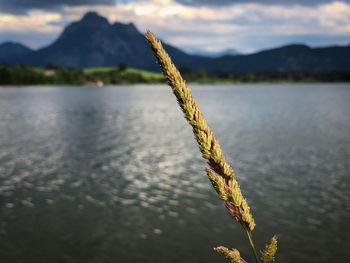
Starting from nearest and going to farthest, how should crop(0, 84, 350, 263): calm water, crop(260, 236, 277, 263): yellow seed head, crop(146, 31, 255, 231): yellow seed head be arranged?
1. crop(146, 31, 255, 231): yellow seed head
2. crop(260, 236, 277, 263): yellow seed head
3. crop(0, 84, 350, 263): calm water

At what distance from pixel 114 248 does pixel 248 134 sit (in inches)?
1852

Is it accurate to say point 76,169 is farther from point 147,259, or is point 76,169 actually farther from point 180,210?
point 147,259

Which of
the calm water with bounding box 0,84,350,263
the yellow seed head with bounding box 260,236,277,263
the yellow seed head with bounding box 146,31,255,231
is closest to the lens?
the yellow seed head with bounding box 146,31,255,231

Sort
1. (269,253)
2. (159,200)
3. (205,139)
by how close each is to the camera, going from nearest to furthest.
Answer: (205,139) < (269,253) < (159,200)

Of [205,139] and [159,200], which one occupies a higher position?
[205,139]

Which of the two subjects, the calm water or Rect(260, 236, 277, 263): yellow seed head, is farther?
the calm water

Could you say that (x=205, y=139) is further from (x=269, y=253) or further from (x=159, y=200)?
(x=159, y=200)

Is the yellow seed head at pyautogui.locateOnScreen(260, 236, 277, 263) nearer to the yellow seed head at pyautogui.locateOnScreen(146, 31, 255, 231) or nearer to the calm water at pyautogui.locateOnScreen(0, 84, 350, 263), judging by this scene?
the yellow seed head at pyautogui.locateOnScreen(146, 31, 255, 231)

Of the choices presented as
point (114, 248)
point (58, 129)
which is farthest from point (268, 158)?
point (58, 129)

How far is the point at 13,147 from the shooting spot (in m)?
58.4

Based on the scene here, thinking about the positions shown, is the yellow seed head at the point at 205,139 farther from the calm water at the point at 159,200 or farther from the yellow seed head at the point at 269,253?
the calm water at the point at 159,200

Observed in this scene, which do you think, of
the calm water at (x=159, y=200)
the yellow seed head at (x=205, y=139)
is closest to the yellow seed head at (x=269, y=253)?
the yellow seed head at (x=205, y=139)

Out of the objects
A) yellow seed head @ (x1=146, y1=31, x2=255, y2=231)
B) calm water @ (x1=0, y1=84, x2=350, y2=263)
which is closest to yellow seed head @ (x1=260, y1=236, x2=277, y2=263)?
yellow seed head @ (x1=146, y1=31, x2=255, y2=231)

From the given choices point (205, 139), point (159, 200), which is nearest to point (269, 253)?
point (205, 139)
